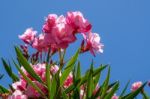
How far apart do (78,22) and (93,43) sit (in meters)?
0.23

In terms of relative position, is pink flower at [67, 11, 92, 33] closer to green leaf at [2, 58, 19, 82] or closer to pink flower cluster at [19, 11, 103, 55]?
pink flower cluster at [19, 11, 103, 55]

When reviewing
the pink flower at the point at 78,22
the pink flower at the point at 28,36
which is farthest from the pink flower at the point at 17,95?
the pink flower at the point at 28,36

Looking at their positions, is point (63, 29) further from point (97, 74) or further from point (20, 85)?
point (97, 74)

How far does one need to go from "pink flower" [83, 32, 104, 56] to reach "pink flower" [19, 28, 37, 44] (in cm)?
57

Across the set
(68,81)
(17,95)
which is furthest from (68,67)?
(17,95)

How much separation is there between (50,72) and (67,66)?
18 centimetres

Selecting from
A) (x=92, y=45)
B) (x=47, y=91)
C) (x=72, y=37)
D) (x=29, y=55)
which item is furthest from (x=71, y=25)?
(x=29, y=55)

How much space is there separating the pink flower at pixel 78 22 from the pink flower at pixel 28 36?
0.64 metres

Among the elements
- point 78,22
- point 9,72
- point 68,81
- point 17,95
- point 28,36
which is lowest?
point 17,95

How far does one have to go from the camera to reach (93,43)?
103 inches

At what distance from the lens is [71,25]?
8.07 ft

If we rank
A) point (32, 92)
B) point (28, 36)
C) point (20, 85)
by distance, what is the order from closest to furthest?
point (32, 92) → point (20, 85) → point (28, 36)

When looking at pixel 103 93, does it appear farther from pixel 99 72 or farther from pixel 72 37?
pixel 72 37

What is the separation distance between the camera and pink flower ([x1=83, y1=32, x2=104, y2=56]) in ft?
8.36
